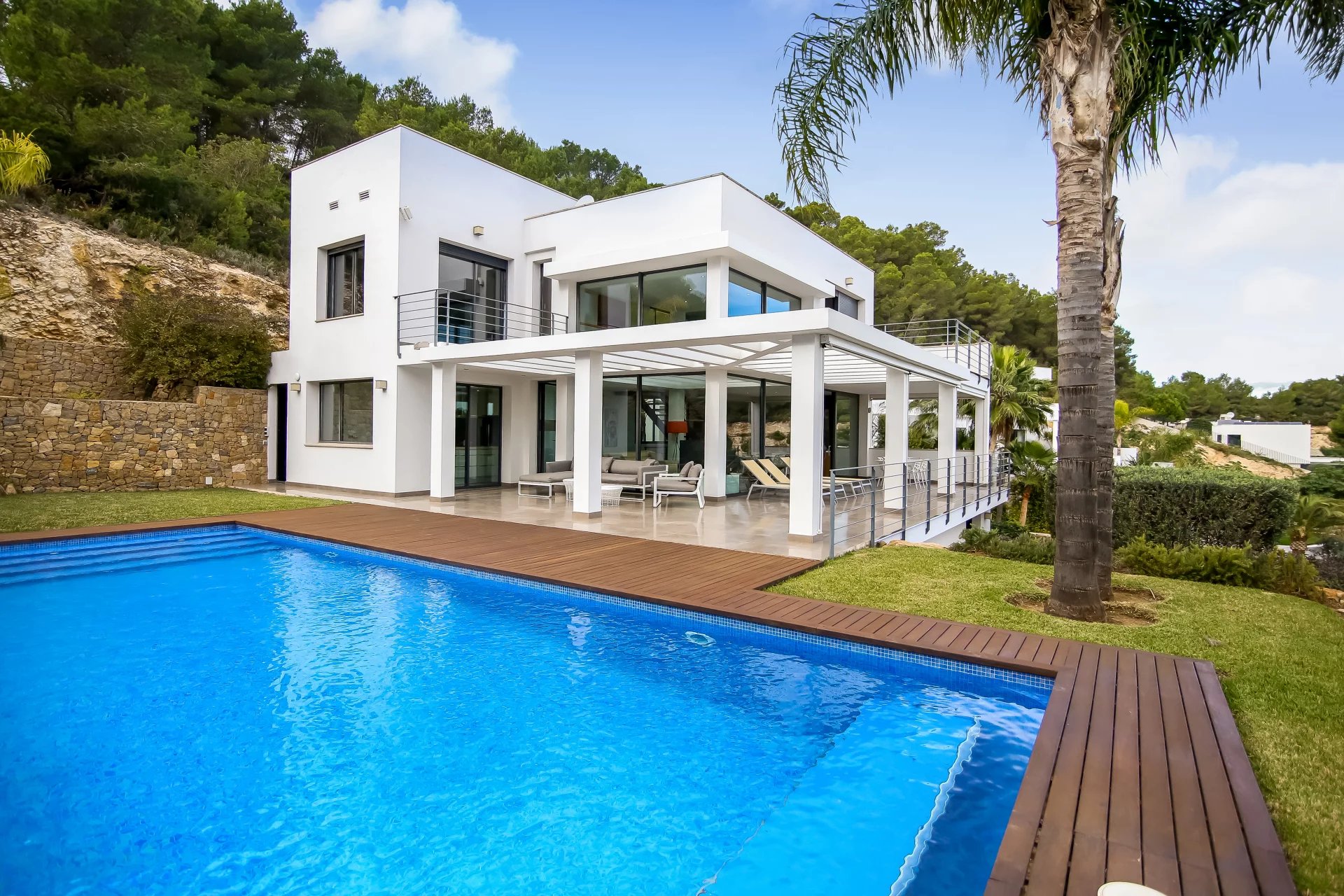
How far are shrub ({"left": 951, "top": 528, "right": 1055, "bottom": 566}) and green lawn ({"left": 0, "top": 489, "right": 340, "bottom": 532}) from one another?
41.7 feet

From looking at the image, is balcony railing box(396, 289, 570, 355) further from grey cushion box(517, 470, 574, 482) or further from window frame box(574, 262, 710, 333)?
grey cushion box(517, 470, 574, 482)

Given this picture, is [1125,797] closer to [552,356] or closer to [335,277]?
[552,356]

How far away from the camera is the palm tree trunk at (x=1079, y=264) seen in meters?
6.58

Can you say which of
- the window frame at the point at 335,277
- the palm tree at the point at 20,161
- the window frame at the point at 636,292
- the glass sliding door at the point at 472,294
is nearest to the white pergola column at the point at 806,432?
the window frame at the point at 636,292

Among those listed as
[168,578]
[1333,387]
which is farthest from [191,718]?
[1333,387]

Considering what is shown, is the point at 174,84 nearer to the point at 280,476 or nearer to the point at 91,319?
the point at 91,319

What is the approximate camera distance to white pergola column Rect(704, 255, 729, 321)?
14.7 metres

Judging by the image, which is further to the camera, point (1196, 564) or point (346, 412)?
point (346, 412)

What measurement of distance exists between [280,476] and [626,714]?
18008 mm

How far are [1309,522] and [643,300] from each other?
14708mm

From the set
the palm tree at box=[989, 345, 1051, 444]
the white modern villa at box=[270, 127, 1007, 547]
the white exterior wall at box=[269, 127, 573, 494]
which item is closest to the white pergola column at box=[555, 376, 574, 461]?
the white modern villa at box=[270, 127, 1007, 547]

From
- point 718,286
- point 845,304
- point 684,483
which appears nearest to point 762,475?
point 684,483

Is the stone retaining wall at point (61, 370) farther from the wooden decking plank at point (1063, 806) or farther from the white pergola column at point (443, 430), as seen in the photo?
the wooden decking plank at point (1063, 806)

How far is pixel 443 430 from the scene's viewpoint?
15008 millimetres
